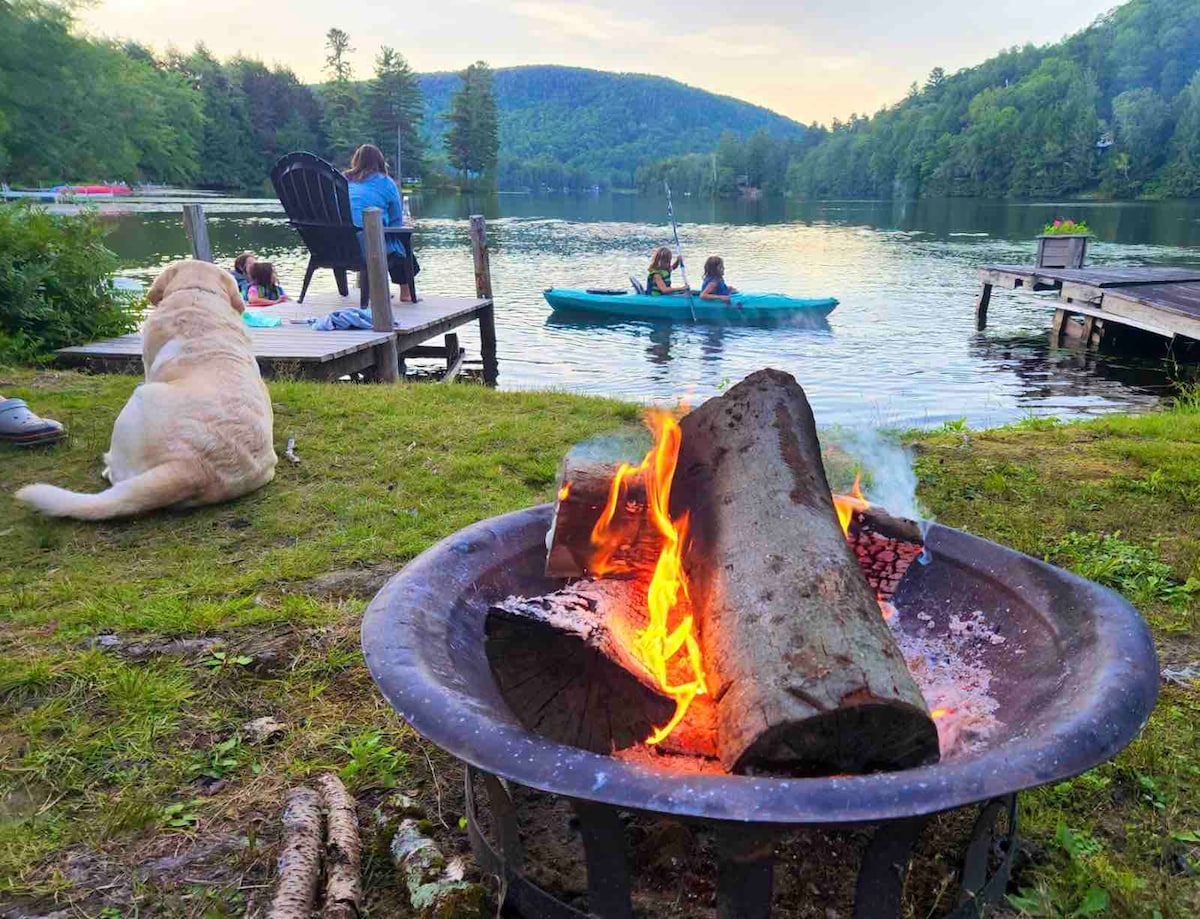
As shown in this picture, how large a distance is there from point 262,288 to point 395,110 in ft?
345

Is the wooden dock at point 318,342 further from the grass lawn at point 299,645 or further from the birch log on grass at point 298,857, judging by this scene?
the birch log on grass at point 298,857

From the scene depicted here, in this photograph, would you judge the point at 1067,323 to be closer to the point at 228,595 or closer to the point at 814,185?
the point at 228,595

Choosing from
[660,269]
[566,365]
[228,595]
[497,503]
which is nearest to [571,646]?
[228,595]

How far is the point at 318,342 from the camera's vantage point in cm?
963

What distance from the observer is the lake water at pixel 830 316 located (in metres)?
13.5

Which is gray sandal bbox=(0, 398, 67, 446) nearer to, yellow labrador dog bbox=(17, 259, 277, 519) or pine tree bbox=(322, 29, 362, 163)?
yellow labrador dog bbox=(17, 259, 277, 519)

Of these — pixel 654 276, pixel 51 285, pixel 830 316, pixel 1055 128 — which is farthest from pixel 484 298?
pixel 1055 128

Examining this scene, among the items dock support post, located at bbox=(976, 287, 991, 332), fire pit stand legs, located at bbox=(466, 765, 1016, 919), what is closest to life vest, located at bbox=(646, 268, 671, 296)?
dock support post, located at bbox=(976, 287, 991, 332)

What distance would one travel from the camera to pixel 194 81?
101062 millimetres

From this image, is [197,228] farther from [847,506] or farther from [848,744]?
[848,744]

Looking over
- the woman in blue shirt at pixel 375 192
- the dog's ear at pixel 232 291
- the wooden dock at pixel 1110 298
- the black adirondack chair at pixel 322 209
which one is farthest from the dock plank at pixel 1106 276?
the dog's ear at pixel 232 291

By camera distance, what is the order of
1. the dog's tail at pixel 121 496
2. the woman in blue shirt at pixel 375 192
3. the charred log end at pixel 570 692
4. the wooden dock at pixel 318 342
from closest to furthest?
the charred log end at pixel 570 692 → the dog's tail at pixel 121 496 → the wooden dock at pixel 318 342 → the woman in blue shirt at pixel 375 192

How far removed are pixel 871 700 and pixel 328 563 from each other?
3.37 m

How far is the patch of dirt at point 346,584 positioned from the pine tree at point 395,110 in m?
109
